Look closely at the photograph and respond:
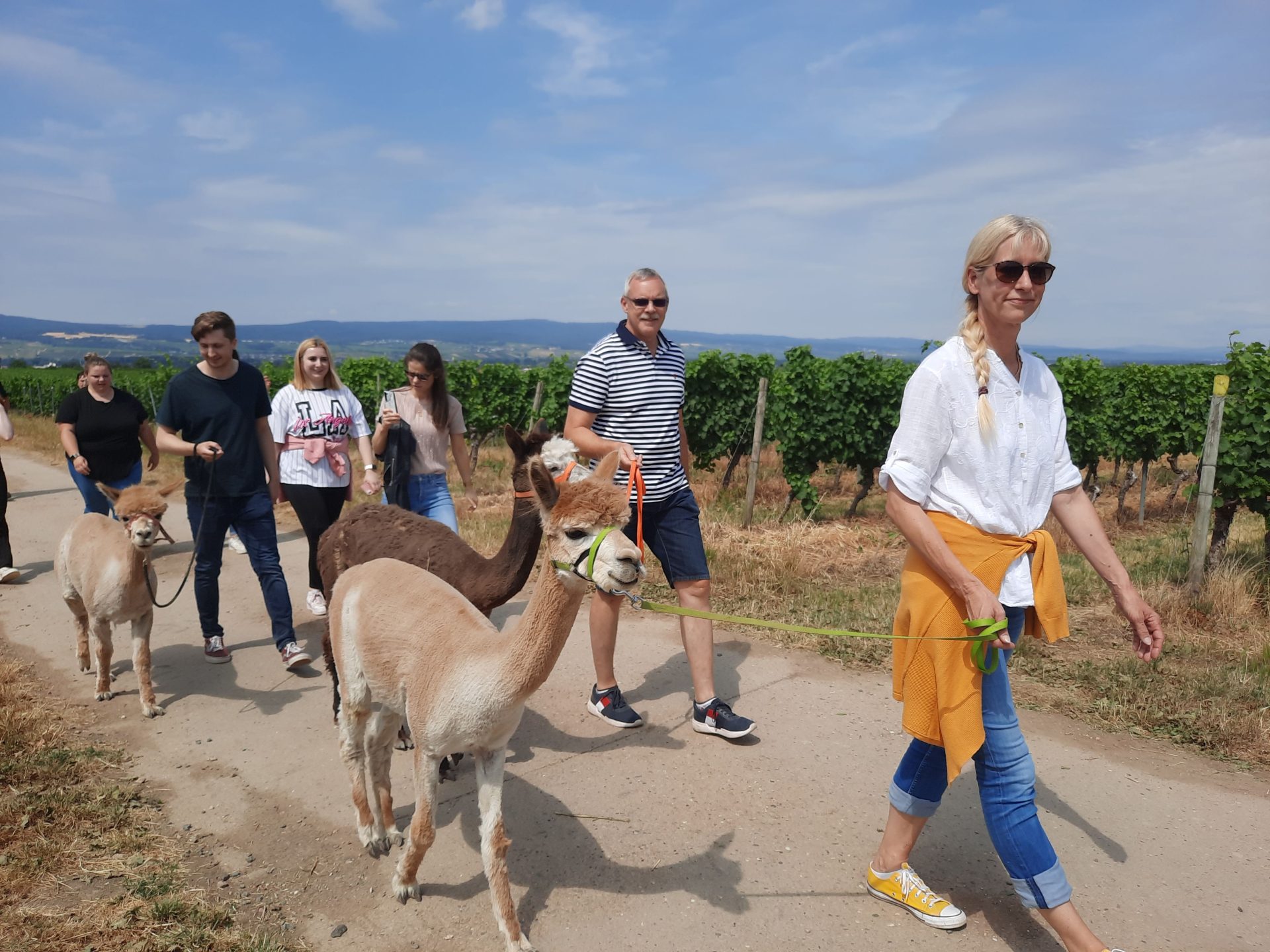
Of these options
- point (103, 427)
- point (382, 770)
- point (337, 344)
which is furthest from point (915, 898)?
point (337, 344)

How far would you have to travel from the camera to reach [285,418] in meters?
5.29

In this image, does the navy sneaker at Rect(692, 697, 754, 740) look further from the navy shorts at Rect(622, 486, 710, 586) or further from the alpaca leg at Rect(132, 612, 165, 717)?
the alpaca leg at Rect(132, 612, 165, 717)

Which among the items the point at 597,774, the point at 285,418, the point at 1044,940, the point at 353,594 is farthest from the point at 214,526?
the point at 1044,940

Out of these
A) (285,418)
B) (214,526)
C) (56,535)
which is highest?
(285,418)

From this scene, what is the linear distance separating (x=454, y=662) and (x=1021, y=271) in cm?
216

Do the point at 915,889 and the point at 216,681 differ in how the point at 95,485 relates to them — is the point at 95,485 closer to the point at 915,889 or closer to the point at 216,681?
the point at 216,681

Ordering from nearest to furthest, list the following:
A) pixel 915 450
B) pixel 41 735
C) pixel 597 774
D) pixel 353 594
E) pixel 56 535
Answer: pixel 915 450 < pixel 353 594 < pixel 597 774 < pixel 41 735 < pixel 56 535

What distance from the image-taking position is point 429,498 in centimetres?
530

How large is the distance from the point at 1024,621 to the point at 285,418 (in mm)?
4578

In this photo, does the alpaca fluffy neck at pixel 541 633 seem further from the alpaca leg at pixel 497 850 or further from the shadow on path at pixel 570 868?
the shadow on path at pixel 570 868

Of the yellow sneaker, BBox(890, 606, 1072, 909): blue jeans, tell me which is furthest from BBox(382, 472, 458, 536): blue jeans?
BBox(890, 606, 1072, 909): blue jeans

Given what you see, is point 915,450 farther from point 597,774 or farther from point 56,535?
point 56,535

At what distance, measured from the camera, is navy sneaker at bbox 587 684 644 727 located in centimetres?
434

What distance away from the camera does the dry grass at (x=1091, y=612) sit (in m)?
4.32
